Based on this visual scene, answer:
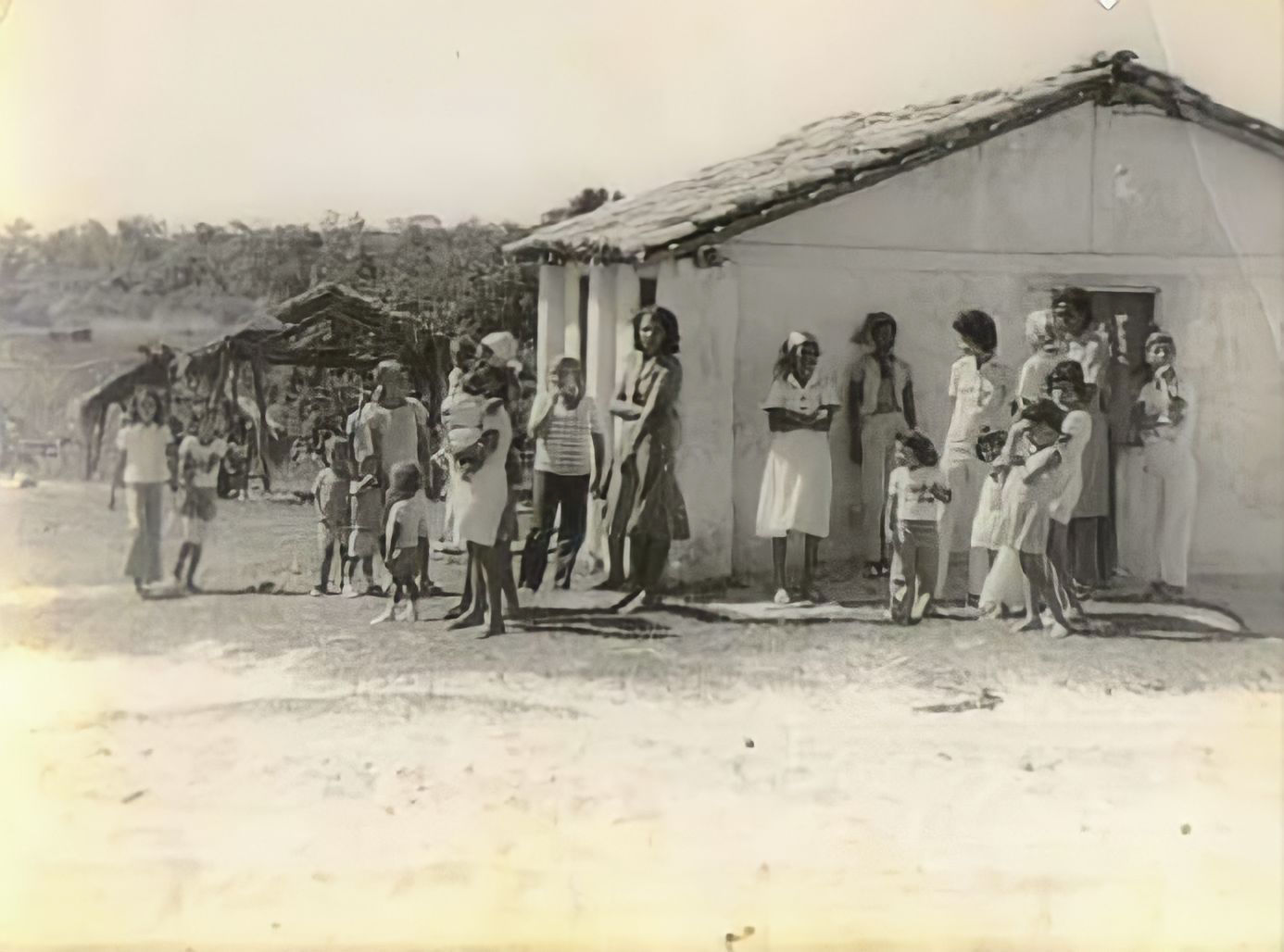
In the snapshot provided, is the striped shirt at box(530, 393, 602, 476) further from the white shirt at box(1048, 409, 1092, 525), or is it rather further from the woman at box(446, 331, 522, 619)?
the white shirt at box(1048, 409, 1092, 525)

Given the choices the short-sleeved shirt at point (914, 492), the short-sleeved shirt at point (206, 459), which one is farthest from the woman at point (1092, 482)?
the short-sleeved shirt at point (206, 459)

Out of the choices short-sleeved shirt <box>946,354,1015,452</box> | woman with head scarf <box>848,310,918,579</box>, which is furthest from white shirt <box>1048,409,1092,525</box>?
woman with head scarf <box>848,310,918,579</box>

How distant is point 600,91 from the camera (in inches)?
49.8

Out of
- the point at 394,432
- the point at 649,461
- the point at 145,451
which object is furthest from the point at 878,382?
the point at 145,451

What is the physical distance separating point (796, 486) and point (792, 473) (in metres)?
0.02

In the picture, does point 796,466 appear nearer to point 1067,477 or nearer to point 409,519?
point 1067,477

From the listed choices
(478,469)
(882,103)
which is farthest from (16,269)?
(882,103)

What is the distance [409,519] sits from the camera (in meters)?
1.28

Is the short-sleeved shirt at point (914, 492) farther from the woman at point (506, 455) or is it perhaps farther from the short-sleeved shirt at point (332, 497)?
the short-sleeved shirt at point (332, 497)

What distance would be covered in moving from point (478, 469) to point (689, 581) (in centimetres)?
36

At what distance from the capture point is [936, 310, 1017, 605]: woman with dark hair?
4.31 feet

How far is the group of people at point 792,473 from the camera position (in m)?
1.27

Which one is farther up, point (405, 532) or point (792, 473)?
point (792, 473)

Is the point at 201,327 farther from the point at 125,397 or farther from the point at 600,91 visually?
the point at 600,91
